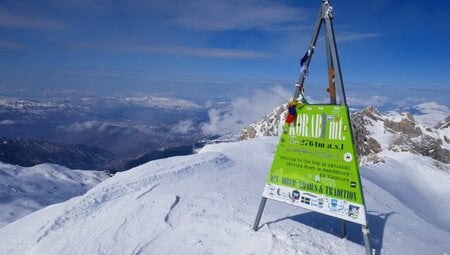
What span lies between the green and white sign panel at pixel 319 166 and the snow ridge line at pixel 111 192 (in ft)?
13.4

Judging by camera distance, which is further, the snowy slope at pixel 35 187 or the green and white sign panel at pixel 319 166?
the snowy slope at pixel 35 187

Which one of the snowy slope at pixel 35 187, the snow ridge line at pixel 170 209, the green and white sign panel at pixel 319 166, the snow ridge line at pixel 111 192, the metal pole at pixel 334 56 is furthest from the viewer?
the snowy slope at pixel 35 187

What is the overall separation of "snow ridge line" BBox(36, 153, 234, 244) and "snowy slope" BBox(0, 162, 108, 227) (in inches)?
935

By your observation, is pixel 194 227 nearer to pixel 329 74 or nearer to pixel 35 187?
pixel 329 74

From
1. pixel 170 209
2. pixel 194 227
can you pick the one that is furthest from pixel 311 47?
pixel 170 209

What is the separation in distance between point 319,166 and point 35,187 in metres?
59.1

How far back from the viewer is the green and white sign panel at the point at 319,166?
637cm

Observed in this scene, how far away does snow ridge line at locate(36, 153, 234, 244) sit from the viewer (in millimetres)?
10307

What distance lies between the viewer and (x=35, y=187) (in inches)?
2162

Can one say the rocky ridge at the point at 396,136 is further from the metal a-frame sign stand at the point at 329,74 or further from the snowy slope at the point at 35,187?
the metal a-frame sign stand at the point at 329,74

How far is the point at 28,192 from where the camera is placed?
51219 millimetres

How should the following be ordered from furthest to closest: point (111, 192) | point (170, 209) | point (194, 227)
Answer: point (111, 192)
point (170, 209)
point (194, 227)

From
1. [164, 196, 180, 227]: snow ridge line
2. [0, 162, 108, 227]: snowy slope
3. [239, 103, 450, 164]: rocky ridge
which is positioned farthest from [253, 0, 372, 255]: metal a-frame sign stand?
[239, 103, 450, 164]: rocky ridge

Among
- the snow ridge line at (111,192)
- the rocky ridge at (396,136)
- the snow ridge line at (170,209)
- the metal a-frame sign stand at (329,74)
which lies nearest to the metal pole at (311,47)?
the metal a-frame sign stand at (329,74)
